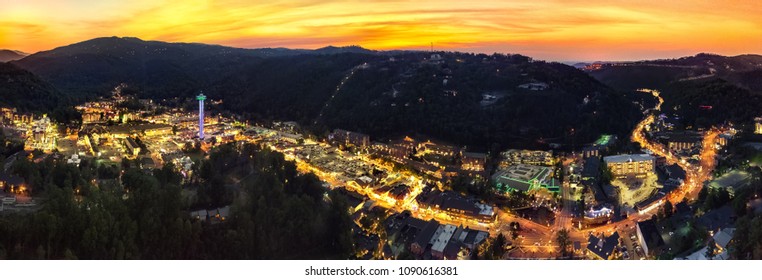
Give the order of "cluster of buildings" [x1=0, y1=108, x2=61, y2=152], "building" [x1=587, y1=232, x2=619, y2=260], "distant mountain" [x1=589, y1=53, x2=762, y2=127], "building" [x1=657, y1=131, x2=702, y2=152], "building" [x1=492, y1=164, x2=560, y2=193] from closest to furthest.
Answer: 1. "building" [x1=587, y1=232, x2=619, y2=260]
2. "distant mountain" [x1=589, y1=53, x2=762, y2=127]
3. "cluster of buildings" [x1=0, y1=108, x2=61, y2=152]
4. "building" [x1=492, y1=164, x2=560, y2=193]
5. "building" [x1=657, y1=131, x2=702, y2=152]

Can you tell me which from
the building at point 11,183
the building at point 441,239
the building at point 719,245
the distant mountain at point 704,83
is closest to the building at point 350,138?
the building at point 441,239

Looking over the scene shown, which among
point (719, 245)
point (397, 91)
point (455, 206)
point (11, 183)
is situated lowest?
point (455, 206)

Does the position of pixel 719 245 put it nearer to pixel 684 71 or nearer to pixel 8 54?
pixel 684 71

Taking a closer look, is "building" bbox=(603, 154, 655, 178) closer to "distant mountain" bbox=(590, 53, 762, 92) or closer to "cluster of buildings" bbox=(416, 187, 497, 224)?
"distant mountain" bbox=(590, 53, 762, 92)

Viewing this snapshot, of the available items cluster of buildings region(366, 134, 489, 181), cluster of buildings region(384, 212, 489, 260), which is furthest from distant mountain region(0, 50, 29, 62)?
cluster of buildings region(366, 134, 489, 181)

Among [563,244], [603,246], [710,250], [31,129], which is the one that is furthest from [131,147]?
[710,250]
